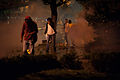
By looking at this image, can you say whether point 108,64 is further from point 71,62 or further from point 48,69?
point 48,69

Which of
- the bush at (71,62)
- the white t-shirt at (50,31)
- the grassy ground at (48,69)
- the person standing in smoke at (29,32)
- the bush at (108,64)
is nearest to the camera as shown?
the grassy ground at (48,69)

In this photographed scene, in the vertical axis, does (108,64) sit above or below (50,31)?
below

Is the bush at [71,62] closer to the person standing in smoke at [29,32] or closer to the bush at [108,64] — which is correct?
the bush at [108,64]

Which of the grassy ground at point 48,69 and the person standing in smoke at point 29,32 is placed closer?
the grassy ground at point 48,69

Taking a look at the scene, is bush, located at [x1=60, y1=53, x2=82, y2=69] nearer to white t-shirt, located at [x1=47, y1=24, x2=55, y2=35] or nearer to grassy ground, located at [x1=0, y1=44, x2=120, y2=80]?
grassy ground, located at [x1=0, y1=44, x2=120, y2=80]

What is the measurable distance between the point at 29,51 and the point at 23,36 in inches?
30.7

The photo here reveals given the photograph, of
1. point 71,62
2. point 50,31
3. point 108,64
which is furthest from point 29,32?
point 108,64

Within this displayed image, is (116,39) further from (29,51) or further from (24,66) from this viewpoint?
(24,66)

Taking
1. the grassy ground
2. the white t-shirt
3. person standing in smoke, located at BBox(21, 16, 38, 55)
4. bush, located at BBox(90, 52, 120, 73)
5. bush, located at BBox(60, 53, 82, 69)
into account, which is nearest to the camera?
the grassy ground

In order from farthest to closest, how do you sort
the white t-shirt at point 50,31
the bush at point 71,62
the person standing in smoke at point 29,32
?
the white t-shirt at point 50,31 < the person standing in smoke at point 29,32 < the bush at point 71,62

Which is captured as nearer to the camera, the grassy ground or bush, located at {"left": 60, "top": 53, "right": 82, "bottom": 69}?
the grassy ground

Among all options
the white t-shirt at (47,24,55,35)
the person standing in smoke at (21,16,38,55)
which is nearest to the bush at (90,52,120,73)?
the person standing in smoke at (21,16,38,55)

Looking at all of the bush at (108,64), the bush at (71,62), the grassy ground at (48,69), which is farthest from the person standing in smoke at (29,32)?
the bush at (108,64)

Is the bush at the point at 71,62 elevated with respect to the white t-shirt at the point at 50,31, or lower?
lower
